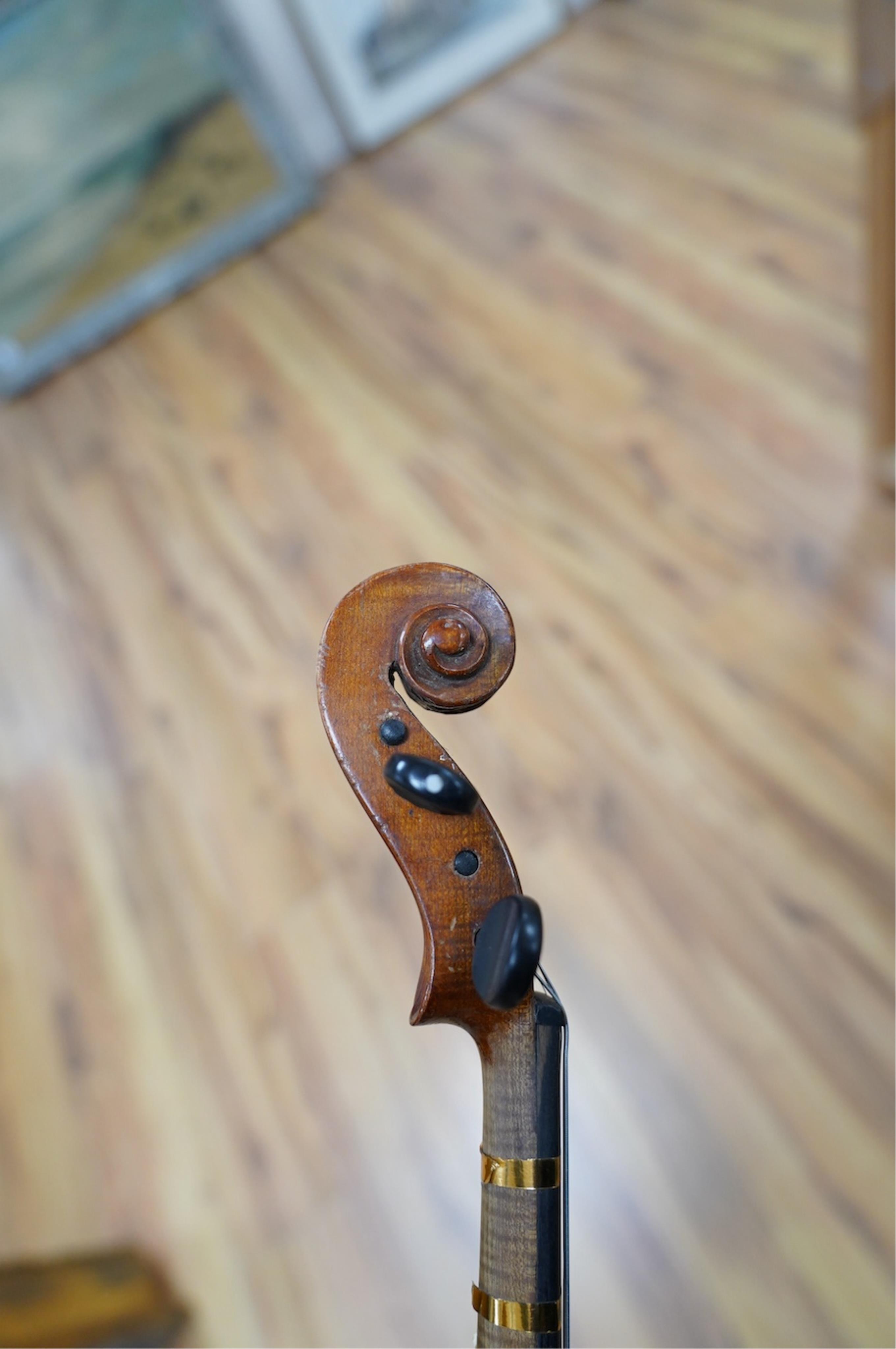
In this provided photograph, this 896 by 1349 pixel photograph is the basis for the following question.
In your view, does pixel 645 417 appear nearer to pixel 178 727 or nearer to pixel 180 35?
pixel 178 727

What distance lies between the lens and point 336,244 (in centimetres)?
287

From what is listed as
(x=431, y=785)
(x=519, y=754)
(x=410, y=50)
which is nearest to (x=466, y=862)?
(x=431, y=785)

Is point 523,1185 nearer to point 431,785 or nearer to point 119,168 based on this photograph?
point 431,785

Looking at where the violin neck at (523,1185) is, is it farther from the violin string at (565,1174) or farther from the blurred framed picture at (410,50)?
the blurred framed picture at (410,50)

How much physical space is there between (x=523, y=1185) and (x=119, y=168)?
304 centimetres

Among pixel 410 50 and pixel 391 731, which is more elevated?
pixel 410 50

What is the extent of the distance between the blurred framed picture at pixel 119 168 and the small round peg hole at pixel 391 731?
2.75 metres

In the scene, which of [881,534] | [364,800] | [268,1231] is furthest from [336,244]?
[364,800]

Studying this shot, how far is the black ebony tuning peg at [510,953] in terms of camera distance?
1.34ft

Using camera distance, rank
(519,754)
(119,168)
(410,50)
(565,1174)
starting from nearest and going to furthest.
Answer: (565,1174), (519,754), (119,168), (410,50)

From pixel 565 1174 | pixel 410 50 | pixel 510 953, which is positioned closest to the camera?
pixel 510 953

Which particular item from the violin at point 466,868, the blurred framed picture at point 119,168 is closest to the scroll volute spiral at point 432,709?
the violin at point 466,868

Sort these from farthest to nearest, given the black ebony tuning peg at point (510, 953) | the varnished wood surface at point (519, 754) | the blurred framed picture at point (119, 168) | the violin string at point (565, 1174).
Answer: the blurred framed picture at point (119, 168) < the varnished wood surface at point (519, 754) < the violin string at point (565, 1174) < the black ebony tuning peg at point (510, 953)

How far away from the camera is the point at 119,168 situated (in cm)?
287
